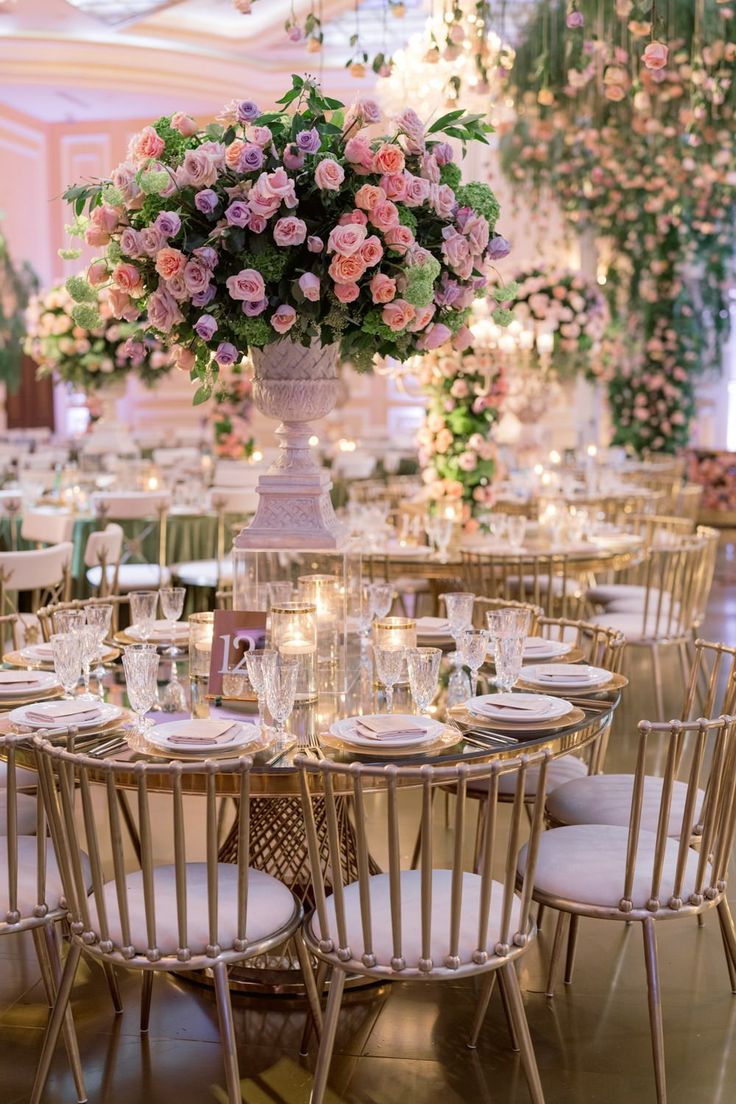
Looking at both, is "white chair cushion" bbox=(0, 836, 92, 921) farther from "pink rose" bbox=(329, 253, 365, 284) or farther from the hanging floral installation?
the hanging floral installation

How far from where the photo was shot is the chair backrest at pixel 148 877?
2.29m

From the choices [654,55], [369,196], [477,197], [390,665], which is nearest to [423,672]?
[390,665]

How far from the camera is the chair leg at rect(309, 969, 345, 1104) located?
7.79 feet

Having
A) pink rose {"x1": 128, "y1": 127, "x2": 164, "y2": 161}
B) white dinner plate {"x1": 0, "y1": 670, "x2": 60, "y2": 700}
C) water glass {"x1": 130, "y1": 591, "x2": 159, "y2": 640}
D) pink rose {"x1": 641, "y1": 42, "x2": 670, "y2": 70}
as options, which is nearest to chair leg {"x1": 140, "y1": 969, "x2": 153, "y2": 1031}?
white dinner plate {"x1": 0, "y1": 670, "x2": 60, "y2": 700}

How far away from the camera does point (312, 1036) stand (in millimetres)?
2904

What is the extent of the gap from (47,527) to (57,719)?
369cm

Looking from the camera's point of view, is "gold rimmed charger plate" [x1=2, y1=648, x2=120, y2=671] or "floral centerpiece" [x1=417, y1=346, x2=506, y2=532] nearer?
"gold rimmed charger plate" [x1=2, y1=648, x2=120, y2=671]

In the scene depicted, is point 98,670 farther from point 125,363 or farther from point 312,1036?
point 125,363

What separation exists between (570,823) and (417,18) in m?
11.3

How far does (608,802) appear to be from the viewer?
319 centimetres

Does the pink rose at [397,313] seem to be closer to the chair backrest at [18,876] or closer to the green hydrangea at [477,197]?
the green hydrangea at [477,197]

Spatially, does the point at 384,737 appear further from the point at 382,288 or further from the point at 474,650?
the point at 382,288

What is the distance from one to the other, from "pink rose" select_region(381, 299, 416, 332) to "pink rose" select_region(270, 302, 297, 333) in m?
0.21

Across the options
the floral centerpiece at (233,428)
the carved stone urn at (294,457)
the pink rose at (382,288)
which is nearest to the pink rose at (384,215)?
the pink rose at (382,288)
